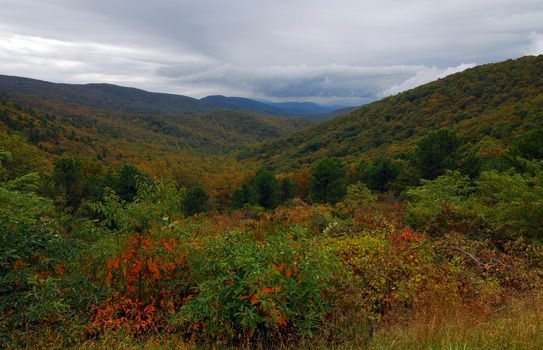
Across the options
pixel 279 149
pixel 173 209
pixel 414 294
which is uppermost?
pixel 173 209

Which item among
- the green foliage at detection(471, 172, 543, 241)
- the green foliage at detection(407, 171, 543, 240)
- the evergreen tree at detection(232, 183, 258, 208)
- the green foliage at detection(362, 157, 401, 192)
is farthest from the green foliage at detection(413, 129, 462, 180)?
the green foliage at detection(471, 172, 543, 241)

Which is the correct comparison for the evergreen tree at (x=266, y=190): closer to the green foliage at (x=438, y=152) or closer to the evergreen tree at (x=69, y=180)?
the green foliage at (x=438, y=152)

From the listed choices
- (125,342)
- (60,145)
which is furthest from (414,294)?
(60,145)

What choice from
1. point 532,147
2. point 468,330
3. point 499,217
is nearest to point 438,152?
point 532,147

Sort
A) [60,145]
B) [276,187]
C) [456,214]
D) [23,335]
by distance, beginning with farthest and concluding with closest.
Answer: [60,145], [276,187], [456,214], [23,335]

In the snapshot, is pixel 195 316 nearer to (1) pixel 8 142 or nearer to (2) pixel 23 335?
(2) pixel 23 335

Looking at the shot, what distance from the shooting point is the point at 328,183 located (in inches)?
1231

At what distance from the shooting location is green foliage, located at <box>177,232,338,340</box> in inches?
142

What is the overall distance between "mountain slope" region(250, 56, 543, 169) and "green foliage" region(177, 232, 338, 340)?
4445cm

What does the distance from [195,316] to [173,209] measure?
1.75 meters

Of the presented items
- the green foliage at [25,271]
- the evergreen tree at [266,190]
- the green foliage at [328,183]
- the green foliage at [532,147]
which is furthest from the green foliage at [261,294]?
the evergreen tree at [266,190]

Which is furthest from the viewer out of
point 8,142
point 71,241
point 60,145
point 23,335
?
point 60,145

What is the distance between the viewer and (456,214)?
7.93m

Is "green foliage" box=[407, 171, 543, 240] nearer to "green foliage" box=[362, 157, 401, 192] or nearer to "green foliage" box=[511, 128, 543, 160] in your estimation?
"green foliage" box=[511, 128, 543, 160]
